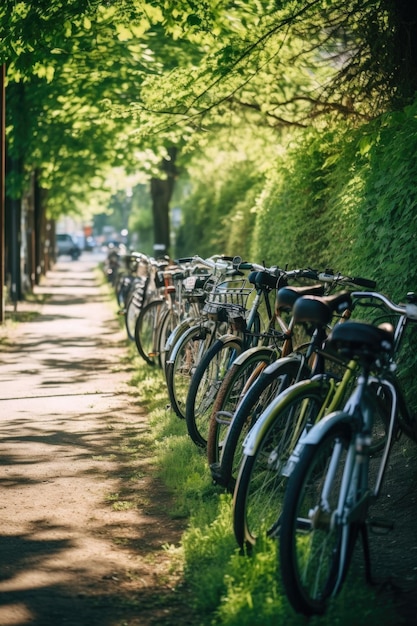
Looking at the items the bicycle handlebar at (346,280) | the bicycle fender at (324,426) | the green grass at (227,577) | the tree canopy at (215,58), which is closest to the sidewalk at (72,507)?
the green grass at (227,577)

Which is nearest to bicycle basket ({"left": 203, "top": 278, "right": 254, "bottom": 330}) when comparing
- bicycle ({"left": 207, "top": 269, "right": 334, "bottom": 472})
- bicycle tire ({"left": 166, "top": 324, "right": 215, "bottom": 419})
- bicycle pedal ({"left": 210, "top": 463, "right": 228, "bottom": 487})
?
bicycle tire ({"left": 166, "top": 324, "right": 215, "bottom": 419})

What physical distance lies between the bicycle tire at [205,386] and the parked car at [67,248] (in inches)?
2805

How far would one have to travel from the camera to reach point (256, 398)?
5637 mm

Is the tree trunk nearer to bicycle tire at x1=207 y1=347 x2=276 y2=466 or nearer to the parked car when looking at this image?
bicycle tire at x1=207 y1=347 x2=276 y2=466

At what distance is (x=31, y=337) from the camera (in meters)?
17.6

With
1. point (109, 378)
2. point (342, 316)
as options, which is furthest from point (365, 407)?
point (109, 378)

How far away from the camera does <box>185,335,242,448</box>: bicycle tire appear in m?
7.41

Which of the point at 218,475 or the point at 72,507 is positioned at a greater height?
the point at 218,475

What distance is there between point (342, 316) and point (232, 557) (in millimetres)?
1639

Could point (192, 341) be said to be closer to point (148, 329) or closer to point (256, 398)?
point (256, 398)

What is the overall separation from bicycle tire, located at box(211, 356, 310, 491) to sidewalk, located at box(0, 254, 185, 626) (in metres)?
0.45

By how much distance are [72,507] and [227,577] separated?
6.76ft

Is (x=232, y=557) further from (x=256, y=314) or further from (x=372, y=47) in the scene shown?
(x=372, y=47)

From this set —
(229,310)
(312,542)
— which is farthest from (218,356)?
(312,542)
